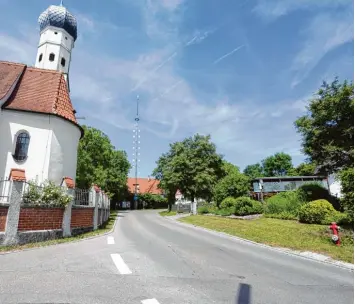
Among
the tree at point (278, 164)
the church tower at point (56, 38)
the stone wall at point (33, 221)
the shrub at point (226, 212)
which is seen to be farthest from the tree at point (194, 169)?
the tree at point (278, 164)

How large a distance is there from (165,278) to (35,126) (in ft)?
53.4

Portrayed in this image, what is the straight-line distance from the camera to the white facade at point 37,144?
718 inches

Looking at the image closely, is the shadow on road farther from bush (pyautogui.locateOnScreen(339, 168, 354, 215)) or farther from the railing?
the railing

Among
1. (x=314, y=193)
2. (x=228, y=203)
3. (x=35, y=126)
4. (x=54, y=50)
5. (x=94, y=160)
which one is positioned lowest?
(x=228, y=203)

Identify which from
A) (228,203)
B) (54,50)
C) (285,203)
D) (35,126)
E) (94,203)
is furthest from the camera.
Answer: (54,50)

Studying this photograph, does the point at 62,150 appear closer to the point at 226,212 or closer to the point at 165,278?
the point at 165,278

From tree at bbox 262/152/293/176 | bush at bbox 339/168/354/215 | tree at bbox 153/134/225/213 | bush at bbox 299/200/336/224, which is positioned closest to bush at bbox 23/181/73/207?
bush at bbox 339/168/354/215

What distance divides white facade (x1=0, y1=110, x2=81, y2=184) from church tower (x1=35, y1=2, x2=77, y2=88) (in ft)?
47.5

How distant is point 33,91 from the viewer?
67.7ft

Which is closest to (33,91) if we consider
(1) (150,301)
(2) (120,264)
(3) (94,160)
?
(2) (120,264)

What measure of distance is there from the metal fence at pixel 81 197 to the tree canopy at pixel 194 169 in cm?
2627

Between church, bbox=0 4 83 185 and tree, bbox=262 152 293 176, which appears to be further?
tree, bbox=262 152 293 176

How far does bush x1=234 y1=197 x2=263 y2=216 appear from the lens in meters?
26.8

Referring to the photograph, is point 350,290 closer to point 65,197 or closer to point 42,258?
point 42,258
